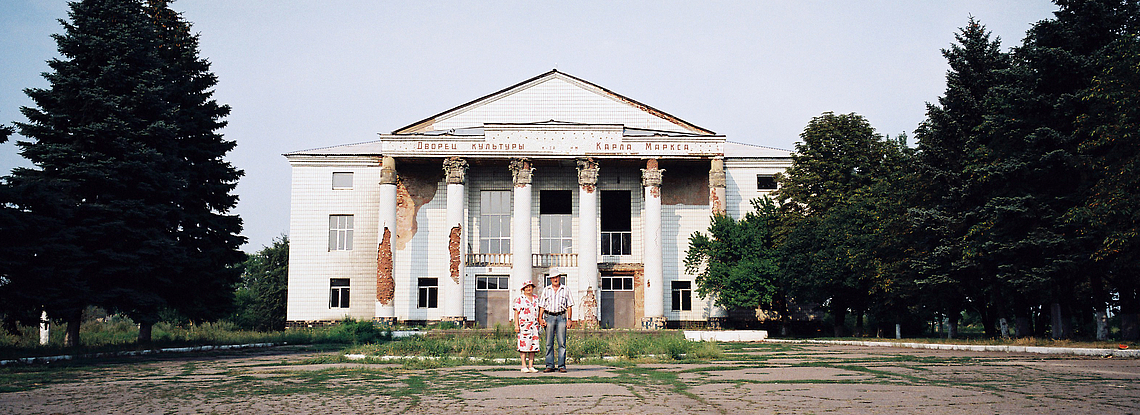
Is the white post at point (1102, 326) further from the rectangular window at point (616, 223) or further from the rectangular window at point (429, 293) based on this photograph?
the rectangular window at point (429, 293)

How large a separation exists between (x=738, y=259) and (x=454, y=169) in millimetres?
14568

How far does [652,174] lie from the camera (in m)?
40.6

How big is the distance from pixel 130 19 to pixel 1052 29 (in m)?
26.5

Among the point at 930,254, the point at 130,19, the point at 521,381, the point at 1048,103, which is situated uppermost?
the point at 130,19

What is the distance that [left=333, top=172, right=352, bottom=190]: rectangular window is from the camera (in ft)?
146

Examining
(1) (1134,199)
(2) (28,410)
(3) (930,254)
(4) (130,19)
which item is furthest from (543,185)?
(2) (28,410)

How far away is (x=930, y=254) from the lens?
27.4 metres

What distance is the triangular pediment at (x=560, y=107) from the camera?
4341 cm

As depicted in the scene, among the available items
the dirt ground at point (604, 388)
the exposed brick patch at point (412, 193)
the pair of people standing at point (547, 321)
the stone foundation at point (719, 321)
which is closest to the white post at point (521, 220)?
the exposed brick patch at point (412, 193)

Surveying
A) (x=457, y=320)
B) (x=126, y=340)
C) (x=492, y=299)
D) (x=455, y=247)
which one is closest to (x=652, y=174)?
(x=455, y=247)

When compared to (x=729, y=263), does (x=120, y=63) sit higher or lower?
higher

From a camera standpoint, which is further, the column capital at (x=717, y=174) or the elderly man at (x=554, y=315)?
the column capital at (x=717, y=174)

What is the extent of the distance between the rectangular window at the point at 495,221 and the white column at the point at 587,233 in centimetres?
457

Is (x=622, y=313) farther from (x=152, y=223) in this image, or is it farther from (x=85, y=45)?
(x=85, y=45)
